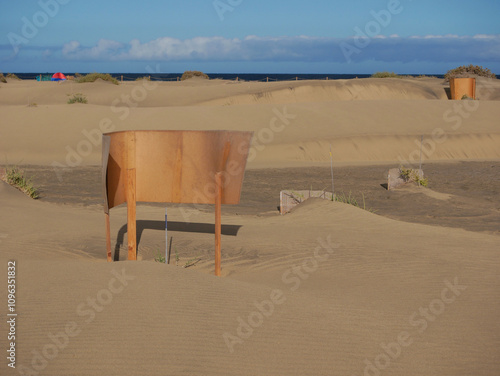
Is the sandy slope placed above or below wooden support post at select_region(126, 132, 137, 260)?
below

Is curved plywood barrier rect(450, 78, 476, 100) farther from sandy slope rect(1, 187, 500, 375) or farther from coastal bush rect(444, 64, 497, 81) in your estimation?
sandy slope rect(1, 187, 500, 375)

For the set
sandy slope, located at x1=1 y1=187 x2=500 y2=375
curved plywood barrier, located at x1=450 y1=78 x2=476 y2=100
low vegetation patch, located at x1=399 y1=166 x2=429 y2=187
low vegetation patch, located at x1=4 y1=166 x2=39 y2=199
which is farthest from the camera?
curved plywood barrier, located at x1=450 y1=78 x2=476 y2=100

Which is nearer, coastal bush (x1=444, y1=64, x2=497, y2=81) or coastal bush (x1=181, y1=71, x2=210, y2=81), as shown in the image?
coastal bush (x1=444, y1=64, x2=497, y2=81)

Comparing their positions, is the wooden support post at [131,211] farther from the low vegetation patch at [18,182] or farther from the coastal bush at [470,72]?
the coastal bush at [470,72]

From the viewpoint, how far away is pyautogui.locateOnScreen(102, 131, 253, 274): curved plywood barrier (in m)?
6.96

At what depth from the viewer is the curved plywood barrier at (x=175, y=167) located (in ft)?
22.9

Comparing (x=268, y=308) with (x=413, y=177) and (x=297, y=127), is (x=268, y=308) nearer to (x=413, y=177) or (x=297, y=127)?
(x=413, y=177)

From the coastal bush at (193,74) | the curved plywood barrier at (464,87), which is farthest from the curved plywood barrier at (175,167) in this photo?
the coastal bush at (193,74)

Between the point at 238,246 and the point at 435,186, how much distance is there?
931cm

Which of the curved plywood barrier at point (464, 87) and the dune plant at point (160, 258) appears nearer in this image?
the dune plant at point (160, 258)

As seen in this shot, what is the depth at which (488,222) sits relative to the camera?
1161 cm

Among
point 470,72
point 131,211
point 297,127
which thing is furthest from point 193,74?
point 131,211

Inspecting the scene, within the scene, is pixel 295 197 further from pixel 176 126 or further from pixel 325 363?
pixel 176 126

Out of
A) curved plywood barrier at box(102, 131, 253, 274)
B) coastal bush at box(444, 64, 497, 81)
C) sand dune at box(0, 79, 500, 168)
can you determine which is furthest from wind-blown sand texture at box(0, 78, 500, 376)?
coastal bush at box(444, 64, 497, 81)
